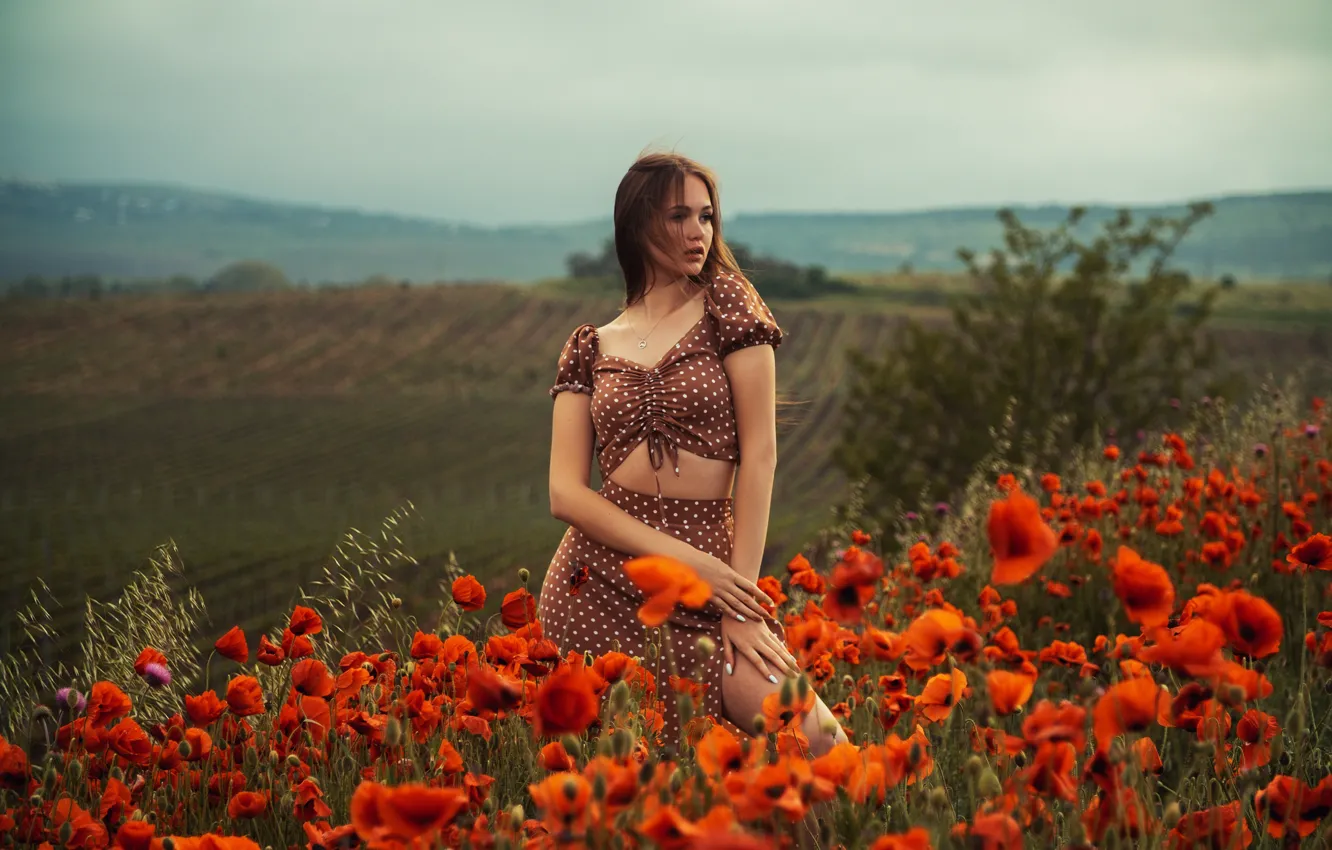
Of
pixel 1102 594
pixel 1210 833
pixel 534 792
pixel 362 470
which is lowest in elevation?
pixel 362 470

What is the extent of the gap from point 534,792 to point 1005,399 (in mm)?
10697

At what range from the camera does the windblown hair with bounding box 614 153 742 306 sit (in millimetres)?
2443

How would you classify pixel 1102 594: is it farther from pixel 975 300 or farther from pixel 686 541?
pixel 975 300

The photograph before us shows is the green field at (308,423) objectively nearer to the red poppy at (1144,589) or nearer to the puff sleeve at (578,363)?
the puff sleeve at (578,363)

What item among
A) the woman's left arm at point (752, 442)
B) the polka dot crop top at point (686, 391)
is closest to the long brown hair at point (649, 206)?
the polka dot crop top at point (686, 391)

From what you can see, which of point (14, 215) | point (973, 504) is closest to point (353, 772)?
point (973, 504)

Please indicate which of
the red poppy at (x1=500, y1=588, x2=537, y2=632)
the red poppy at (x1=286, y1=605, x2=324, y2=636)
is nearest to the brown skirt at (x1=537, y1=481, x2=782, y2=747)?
the red poppy at (x1=500, y1=588, x2=537, y2=632)

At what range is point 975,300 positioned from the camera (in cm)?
1201

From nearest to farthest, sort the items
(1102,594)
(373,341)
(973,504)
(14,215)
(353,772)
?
(353,772) < (1102,594) < (973,504) < (373,341) < (14,215)

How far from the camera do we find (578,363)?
255 centimetres

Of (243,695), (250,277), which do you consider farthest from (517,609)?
(250,277)

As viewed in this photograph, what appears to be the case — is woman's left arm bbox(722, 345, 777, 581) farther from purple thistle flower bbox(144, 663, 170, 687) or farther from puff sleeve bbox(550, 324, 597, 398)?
purple thistle flower bbox(144, 663, 170, 687)

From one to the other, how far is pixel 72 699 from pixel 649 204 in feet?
4.80

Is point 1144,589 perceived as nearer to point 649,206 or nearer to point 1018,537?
point 1018,537
